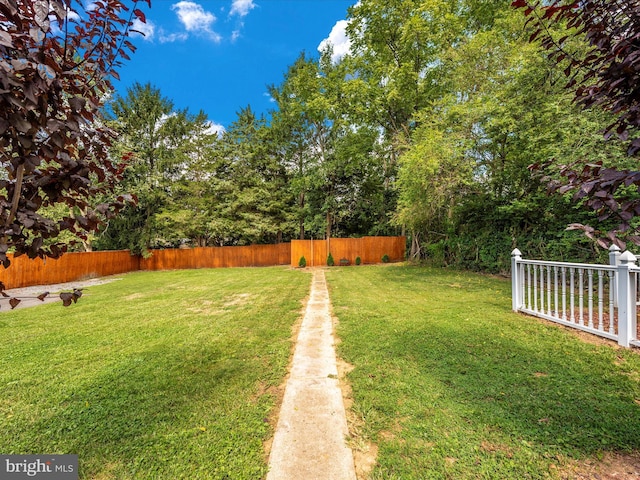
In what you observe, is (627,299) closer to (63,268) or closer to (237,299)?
(237,299)

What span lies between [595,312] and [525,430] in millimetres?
4822

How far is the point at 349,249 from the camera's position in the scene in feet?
55.0

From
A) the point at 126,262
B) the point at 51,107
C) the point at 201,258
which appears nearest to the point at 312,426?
the point at 51,107

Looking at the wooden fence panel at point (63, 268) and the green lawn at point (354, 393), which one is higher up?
the wooden fence panel at point (63, 268)

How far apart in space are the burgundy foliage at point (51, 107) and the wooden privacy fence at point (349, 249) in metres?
14.5

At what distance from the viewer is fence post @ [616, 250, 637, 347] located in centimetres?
342

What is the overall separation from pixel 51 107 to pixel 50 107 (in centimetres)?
5

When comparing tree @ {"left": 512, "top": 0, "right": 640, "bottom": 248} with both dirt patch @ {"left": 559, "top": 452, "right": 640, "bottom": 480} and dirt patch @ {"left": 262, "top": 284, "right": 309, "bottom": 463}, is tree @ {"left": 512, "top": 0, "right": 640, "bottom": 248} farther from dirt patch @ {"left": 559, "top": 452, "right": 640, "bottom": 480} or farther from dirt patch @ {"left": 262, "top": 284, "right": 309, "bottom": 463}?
dirt patch @ {"left": 262, "top": 284, "right": 309, "bottom": 463}

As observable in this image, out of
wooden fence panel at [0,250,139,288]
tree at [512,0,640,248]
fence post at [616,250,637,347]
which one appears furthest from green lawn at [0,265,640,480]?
wooden fence panel at [0,250,139,288]

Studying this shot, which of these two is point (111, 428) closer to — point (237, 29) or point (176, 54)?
point (176, 54)

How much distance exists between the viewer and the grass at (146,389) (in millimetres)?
1856

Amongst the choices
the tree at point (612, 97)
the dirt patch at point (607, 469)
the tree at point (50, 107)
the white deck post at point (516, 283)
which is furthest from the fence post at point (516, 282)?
the tree at point (50, 107)

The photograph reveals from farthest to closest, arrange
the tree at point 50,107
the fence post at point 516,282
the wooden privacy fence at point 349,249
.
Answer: the wooden privacy fence at point 349,249 < the fence post at point 516,282 < the tree at point 50,107

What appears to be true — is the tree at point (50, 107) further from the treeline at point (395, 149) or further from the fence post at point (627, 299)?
the fence post at point (627, 299)
